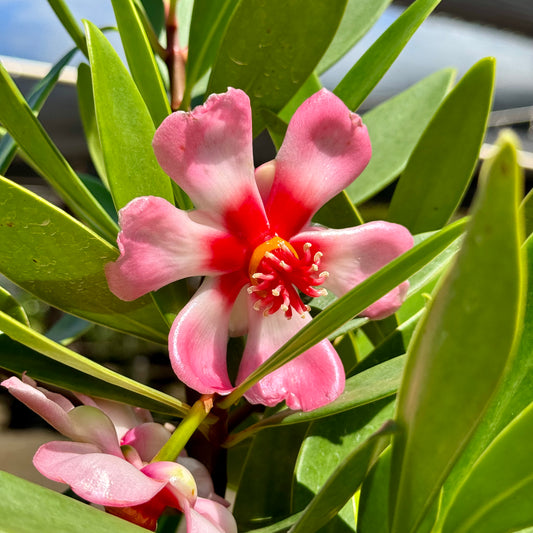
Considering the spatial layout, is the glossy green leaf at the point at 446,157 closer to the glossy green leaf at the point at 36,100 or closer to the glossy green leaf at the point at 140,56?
the glossy green leaf at the point at 140,56

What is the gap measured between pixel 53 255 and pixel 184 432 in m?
0.15

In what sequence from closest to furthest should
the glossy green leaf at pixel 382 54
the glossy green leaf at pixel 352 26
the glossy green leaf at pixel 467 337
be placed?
the glossy green leaf at pixel 467 337 → the glossy green leaf at pixel 382 54 → the glossy green leaf at pixel 352 26

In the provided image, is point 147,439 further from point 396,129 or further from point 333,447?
point 396,129

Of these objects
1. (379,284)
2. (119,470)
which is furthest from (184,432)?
(379,284)

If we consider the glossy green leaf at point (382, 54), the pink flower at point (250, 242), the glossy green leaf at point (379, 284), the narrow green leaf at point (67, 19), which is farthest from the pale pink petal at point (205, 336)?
the narrow green leaf at point (67, 19)

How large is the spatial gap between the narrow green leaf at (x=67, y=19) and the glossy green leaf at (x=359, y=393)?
1.46ft

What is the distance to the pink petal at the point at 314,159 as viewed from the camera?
0.47 m

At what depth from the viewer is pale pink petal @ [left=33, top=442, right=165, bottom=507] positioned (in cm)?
33

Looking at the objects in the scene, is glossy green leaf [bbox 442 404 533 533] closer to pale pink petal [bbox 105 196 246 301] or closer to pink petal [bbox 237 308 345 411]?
pink petal [bbox 237 308 345 411]

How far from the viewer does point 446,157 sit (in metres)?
0.62

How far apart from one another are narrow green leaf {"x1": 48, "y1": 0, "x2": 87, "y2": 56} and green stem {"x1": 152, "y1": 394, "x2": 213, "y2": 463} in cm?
43

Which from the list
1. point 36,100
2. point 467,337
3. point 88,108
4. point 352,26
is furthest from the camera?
point 88,108

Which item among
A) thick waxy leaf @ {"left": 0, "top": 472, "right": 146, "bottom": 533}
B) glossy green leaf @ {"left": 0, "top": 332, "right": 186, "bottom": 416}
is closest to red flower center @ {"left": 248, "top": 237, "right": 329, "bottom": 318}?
glossy green leaf @ {"left": 0, "top": 332, "right": 186, "bottom": 416}

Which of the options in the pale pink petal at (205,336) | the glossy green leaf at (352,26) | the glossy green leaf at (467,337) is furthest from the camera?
the glossy green leaf at (352,26)
